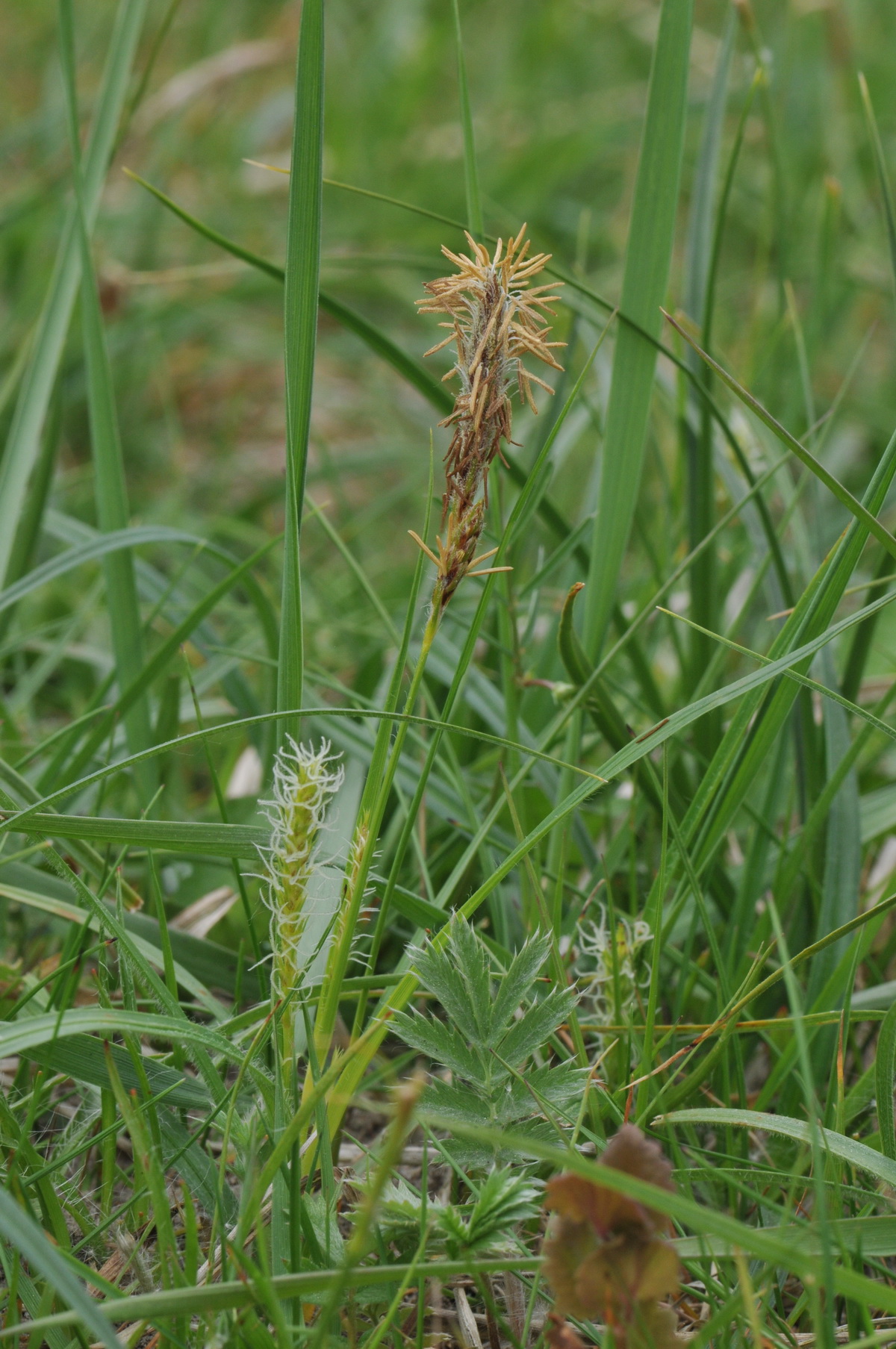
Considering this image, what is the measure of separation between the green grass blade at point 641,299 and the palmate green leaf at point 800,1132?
0.46 metres

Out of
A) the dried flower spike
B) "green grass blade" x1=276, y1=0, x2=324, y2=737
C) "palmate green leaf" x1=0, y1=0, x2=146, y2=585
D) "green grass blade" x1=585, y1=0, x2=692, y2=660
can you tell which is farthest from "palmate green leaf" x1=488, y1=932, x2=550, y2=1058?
"palmate green leaf" x1=0, y1=0, x2=146, y2=585

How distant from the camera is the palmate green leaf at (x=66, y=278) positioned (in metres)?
1.22

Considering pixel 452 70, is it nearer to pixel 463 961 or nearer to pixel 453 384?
pixel 453 384

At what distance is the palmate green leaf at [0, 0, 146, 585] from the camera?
1216 mm

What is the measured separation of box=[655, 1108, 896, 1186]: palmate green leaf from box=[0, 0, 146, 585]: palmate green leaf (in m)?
0.93

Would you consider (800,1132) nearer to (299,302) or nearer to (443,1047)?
(443,1047)

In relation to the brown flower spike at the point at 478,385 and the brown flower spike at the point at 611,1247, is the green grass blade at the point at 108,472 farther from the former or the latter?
the brown flower spike at the point at 611,1247

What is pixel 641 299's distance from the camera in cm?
105

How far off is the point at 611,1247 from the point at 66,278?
118cm

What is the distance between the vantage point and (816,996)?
1015mm

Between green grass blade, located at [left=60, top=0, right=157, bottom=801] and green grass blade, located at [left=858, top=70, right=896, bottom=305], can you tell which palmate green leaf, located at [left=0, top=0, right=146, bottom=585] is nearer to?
green grass blade, located at [left=60, top=0, right=157, bottom=801]

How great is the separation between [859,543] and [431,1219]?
2.00 ft

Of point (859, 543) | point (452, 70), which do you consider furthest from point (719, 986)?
point (452, 70)

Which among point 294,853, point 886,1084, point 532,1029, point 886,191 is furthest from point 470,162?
point 886,1084
